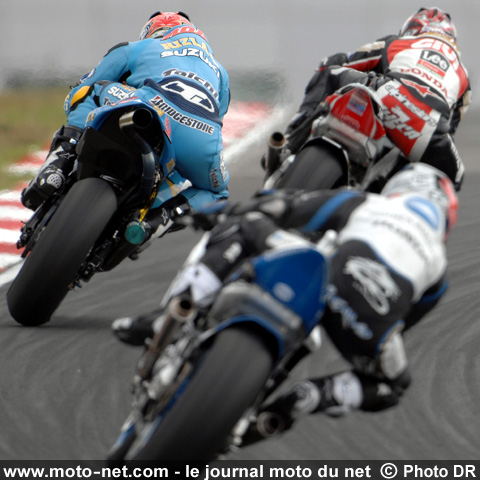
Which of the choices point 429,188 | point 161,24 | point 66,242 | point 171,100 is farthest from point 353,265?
point 161,24

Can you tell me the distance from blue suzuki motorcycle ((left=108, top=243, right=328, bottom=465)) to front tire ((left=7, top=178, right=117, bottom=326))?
1819 millimetres

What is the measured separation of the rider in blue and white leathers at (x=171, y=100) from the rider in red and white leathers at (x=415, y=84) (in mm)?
485

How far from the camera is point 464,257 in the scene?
8.80 metres

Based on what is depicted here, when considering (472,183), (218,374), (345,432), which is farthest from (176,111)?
(472,183)

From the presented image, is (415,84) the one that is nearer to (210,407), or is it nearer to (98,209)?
(98,209)

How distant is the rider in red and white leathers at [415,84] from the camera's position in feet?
21.5

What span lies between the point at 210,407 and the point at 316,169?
2.82m

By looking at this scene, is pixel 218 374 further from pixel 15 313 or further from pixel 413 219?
pixel 15 313

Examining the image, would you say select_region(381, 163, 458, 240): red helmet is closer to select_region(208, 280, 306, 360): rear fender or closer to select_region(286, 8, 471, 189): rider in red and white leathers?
select_region(208, 280, 306, 360): rear fender

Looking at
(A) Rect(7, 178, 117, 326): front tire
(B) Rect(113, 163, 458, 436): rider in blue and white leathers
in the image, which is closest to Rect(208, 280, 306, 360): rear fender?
(B) Rect(113, 163, 458, 436): rider in blue and white leathers

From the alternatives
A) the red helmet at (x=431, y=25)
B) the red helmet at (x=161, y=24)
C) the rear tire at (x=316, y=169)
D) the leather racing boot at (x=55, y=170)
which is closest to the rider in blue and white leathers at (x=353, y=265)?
the rear tire at (x=316, y=169)

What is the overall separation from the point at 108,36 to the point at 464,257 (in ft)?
42.5

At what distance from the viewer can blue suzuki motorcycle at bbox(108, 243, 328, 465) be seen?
3.57m

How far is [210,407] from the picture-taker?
356 centimetres
